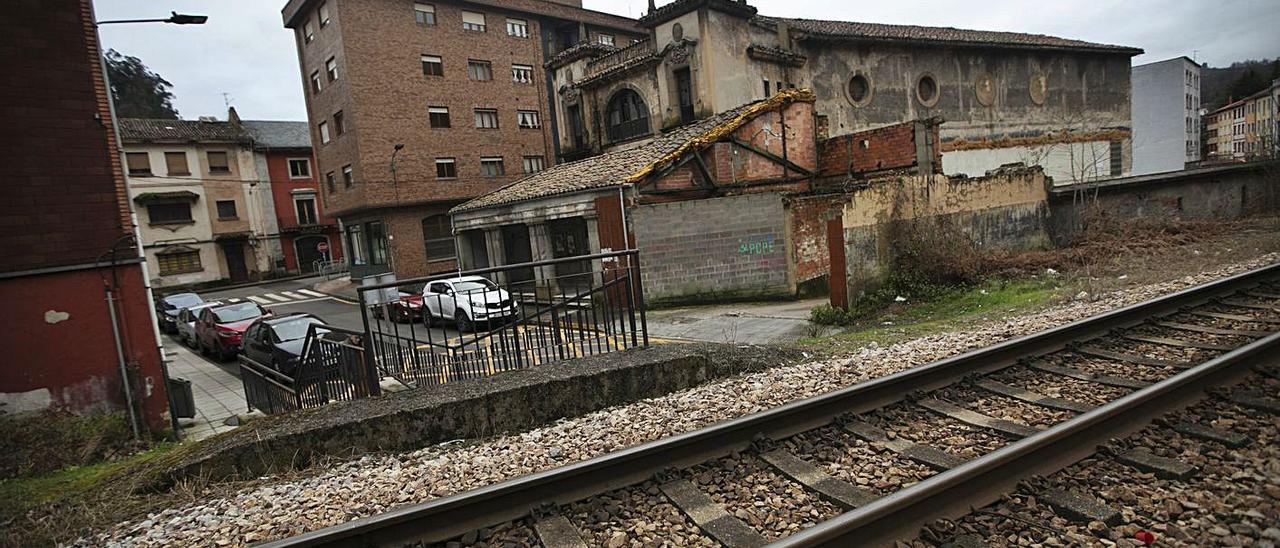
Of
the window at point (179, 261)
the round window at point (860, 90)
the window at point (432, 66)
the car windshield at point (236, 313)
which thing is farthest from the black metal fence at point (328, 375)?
the window at point (179, 261)

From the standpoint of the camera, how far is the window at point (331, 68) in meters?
29.9

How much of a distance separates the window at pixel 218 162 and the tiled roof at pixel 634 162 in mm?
26165

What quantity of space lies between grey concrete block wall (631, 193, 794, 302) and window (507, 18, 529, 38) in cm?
2300

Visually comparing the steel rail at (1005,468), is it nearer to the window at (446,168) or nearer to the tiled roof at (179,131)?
the window at (446,168)

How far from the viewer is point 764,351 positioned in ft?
22.5

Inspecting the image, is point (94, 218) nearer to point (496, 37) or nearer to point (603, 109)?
point (603, 109)

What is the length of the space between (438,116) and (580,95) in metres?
8.65

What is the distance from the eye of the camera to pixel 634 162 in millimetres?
17922

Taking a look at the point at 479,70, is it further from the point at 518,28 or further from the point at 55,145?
the point at 55,145

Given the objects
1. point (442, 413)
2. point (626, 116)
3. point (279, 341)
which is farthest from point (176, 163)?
point (442, 413)

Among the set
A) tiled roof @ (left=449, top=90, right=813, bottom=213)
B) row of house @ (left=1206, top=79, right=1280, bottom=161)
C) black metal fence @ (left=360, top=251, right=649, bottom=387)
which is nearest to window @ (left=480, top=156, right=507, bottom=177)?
tiled roof @ (left=449, top=90, right=813, bottom=213)

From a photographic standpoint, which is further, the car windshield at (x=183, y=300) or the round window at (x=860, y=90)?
the round window at (x=860, y=90)

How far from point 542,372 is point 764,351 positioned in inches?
100

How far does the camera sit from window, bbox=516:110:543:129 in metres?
34.4
